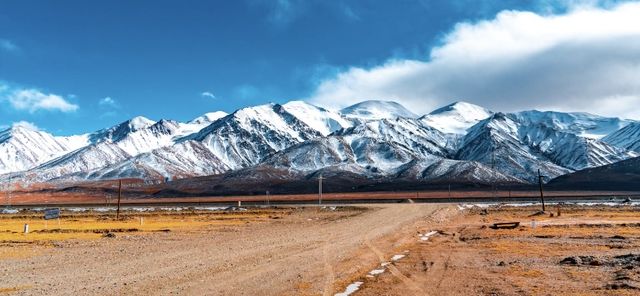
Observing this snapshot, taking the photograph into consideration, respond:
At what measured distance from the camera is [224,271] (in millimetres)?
24344

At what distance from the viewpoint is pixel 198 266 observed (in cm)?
2625

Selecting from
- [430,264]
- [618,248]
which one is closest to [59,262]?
[430,264]

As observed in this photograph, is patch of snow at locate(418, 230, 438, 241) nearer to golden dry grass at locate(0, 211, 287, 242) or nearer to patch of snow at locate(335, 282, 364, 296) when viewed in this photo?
patch of snow at locate(335, 282, 364, 296)

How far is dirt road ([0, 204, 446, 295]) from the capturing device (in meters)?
20.4

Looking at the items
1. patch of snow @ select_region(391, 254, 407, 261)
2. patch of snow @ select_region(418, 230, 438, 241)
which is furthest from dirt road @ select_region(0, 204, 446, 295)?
patch of snow @ select_region(418, 230, 438, 241)

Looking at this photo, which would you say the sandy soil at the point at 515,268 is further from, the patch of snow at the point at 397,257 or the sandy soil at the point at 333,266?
the patch of snow at the point at 397,257

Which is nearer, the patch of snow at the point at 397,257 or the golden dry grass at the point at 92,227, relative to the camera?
the patch of snow at the point at 397,257

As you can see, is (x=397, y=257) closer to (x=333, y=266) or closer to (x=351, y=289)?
(x=333, y=266)

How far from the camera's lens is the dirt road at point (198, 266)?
20.4 m

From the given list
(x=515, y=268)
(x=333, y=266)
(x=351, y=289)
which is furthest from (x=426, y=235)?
(x=351, y=289)

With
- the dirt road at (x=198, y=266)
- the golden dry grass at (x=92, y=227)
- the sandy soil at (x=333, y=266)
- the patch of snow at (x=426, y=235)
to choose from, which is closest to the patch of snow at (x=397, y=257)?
the sandy soil at (x=333, y=266)

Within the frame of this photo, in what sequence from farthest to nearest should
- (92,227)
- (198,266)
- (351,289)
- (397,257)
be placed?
1. (92,227)
2. (397,257)
3. (198,266)
4. (351,289)

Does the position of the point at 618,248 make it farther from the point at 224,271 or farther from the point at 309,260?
the point at 224,271

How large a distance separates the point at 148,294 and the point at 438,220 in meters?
51.1
